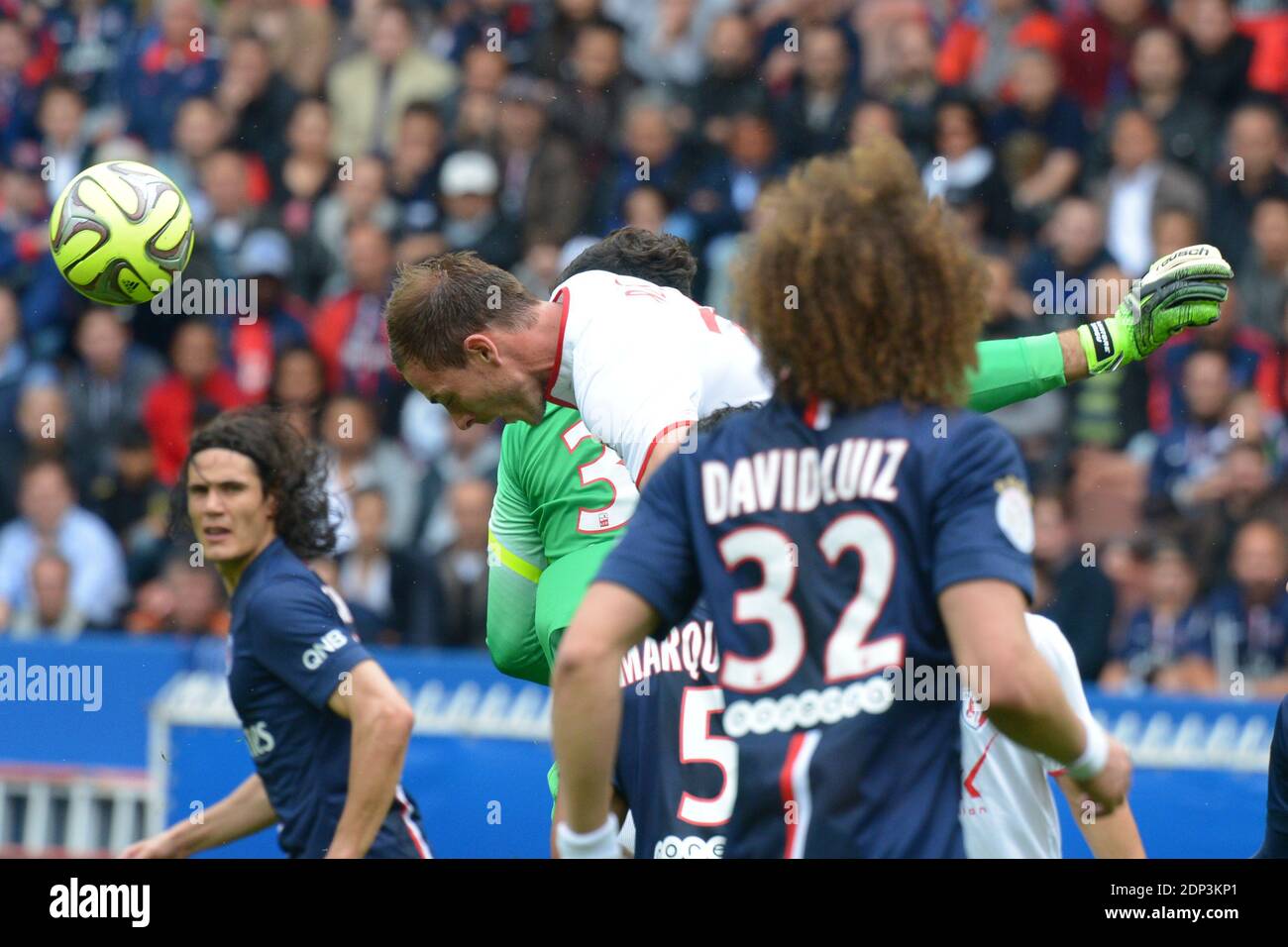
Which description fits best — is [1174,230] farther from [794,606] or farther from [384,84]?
[794,606]

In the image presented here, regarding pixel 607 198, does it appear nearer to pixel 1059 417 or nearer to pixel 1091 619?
pixel 1059 417

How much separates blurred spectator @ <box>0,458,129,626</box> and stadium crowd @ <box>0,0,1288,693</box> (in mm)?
21

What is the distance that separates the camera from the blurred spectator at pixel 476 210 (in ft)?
36.4

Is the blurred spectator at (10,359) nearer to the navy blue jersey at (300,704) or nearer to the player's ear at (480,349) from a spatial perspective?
the navy blue jersey at (300,704)

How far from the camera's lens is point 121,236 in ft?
21.2

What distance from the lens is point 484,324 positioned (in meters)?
4.95

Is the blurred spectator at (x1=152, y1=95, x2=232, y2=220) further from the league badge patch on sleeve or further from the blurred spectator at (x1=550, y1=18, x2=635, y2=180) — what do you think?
the league badge patch on sleeve

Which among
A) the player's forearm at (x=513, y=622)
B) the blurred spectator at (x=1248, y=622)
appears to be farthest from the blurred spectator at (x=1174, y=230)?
the player's forearm at (x=513, y=622)

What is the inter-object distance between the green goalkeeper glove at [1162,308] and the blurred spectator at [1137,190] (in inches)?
198

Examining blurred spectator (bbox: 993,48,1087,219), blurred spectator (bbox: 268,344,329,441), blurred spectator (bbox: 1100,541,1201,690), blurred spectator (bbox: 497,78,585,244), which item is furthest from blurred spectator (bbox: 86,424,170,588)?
blurred spectator (bbox: 1100,541,1201,690)

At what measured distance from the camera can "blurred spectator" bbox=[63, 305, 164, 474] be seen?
11.2 m
